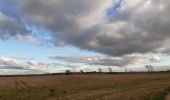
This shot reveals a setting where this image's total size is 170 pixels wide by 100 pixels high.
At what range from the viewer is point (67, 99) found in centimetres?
3794

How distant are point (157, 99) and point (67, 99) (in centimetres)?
1024

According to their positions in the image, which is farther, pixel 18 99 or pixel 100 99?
pixel 18 99

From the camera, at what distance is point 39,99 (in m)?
41.7

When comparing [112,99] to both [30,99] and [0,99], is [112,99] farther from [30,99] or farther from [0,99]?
[0,99]

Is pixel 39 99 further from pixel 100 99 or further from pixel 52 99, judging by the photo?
pixel 100 99

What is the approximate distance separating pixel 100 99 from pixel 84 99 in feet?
6.59

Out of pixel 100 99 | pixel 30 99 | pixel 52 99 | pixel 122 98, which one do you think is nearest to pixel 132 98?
pixel 122 98

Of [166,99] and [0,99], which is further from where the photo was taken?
[0,99]

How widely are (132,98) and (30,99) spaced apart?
13764 mm

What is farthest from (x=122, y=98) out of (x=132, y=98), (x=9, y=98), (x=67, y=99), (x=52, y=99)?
(x=9, y=98)

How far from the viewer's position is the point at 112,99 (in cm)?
3506

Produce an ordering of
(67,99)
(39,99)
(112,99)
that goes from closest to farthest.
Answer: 1. (112,99)
2. (67,99)
3. (39,99)

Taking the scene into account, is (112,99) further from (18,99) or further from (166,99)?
(18,99)

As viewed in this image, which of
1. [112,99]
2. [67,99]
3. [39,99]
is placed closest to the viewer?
[112,99]
